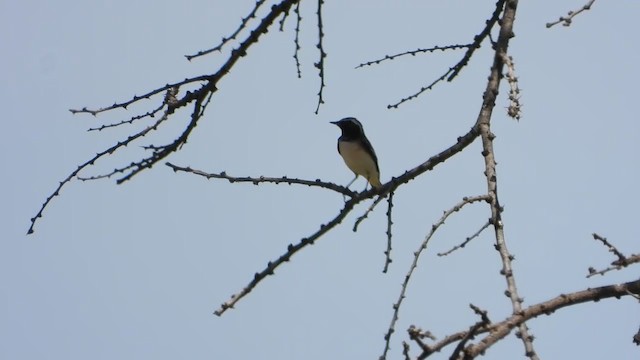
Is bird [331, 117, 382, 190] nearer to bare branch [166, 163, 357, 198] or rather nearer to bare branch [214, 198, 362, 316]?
bare branch [166, 163, 357, 198]

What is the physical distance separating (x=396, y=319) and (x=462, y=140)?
4.54 ft

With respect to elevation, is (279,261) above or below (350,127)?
below

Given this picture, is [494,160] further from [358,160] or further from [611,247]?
[358,160]

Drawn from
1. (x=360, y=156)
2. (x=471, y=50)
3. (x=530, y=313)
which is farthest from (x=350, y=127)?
(x=530, y=313)

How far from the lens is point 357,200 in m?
4.97

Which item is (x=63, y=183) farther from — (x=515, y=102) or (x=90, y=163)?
(x=515, y=102)

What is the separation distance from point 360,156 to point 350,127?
574mm

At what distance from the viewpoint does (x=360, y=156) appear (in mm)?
9664

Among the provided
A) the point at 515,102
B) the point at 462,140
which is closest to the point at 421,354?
the point at 515,102

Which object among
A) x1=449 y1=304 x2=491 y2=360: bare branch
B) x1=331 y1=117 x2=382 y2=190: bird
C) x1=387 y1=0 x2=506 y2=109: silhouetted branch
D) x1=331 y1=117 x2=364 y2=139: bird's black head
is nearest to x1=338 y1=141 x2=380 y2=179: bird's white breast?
x1=331 y1=117 x2=382 y2=190: bird

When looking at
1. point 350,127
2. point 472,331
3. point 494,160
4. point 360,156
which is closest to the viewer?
point 472,331

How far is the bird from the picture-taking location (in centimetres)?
966

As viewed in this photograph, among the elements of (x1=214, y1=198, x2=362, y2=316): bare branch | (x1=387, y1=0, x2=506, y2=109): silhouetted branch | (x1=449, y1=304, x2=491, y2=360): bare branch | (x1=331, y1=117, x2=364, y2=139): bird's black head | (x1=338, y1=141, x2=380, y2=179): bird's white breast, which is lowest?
(x1=449, y1=304, x2=491, y2=360): bare branch

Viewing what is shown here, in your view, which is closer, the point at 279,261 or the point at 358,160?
the point at 279,261
